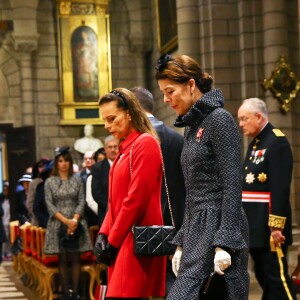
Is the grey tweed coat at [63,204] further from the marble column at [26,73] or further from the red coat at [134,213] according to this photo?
the marble column at [26,73]

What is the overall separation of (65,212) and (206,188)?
5.57 metres

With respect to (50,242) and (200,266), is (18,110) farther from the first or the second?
(200,266)

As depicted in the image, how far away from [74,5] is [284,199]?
14245 mm

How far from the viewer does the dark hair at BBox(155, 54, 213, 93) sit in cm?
403

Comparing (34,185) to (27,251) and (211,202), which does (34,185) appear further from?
(211,202)

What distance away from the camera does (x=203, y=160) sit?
3.93 m

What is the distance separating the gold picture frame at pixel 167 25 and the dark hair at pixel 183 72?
453 inches

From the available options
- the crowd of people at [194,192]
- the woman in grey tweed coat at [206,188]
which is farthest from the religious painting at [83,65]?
the woman in grey tweed coat at [206,188]

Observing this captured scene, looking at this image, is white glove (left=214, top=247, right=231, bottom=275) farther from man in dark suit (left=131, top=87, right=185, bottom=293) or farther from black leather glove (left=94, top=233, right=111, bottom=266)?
man in dark suit (left=131, top=87, right=185, bottom=293)

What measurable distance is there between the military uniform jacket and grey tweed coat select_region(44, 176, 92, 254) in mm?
3050

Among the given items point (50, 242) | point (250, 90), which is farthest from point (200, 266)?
point (250, 90)

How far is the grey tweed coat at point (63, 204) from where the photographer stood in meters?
9.34

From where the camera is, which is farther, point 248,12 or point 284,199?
point 248,12

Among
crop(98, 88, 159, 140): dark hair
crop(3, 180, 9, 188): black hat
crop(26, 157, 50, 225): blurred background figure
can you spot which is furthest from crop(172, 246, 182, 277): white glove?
crop(3, 180, 9, 188): black hat
